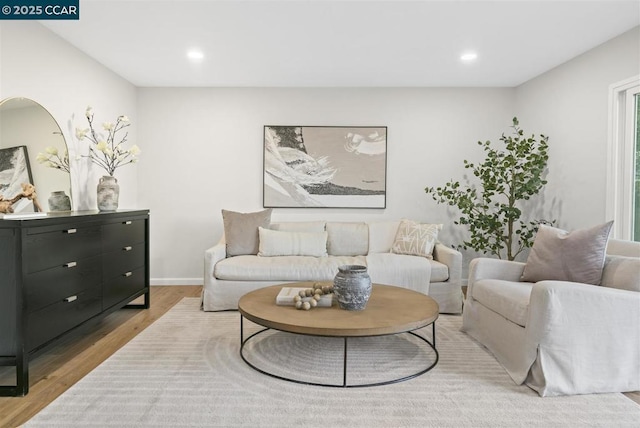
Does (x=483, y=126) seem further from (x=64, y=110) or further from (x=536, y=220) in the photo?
(x=64, y=110)

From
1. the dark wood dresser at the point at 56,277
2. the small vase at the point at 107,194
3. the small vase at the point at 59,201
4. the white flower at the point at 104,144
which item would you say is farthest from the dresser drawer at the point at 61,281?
the white flower at the point at 104,144

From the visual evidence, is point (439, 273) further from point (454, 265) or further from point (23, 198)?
point (23, 198)

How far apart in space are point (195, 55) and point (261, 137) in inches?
50.6

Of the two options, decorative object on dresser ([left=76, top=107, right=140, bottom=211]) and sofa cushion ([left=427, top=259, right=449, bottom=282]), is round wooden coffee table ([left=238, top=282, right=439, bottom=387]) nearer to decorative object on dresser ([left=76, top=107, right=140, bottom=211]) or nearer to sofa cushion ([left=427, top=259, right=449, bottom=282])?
sofa cushion ([left=427, top=259, right=449, bottom=282])

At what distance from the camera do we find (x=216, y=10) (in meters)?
2.78

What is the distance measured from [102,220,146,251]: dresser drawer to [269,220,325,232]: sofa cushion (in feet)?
4.27

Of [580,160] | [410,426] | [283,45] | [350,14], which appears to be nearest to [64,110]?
[283,45]

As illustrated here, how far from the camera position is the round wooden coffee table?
6.96 feet

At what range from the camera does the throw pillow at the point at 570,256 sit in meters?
2.48

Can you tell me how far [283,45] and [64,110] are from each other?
193 centimetres

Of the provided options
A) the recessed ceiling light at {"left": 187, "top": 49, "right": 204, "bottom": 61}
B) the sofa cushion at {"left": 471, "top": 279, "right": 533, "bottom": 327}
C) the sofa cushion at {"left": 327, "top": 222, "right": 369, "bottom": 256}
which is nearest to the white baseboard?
the sofa cushion at {"left": 327, "top": 222, "right": 369, "bottom": 256}

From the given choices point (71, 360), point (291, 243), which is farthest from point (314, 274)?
point (71, 360)

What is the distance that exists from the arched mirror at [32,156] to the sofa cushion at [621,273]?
3834mm

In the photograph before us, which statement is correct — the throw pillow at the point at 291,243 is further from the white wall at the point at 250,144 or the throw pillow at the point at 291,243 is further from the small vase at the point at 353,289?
the small vase at the point at 353,289
